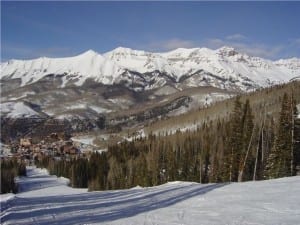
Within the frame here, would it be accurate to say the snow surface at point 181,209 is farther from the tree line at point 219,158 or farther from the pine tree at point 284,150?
the tree line at point 219,158

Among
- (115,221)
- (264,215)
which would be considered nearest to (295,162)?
(264,215)

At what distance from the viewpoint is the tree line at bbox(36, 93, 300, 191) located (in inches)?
2461

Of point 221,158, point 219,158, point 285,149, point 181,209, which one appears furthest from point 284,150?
point 181,209

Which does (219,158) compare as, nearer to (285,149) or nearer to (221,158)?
(221,158)

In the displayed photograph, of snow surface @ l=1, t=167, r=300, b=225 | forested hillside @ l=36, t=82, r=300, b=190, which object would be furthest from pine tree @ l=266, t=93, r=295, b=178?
snow surface @ l=1, t=167, r=300, b=225

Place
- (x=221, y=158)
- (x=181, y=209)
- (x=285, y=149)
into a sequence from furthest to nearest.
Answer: (x=221, y=158) < (x=285, y=149) < (x=181, y=209)

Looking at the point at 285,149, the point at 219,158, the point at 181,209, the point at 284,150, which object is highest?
the point at 285,149

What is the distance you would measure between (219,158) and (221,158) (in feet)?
18.6

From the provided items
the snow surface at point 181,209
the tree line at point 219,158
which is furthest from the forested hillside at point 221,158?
the snow surface at point 181,209

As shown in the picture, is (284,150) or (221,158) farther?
(221,158)

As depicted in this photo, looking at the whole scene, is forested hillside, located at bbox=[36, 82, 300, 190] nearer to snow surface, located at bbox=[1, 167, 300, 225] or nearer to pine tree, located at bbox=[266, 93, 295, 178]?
pine tree, located at bbox=[266, 93, 295, 178]

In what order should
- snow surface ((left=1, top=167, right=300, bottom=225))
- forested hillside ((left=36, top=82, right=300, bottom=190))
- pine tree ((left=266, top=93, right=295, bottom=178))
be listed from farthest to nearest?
forested hillside ((left=36, top=82, right=300, bottom=190)) < pine tree ((left=266, top=93, right=295, bottom=178)) < snow surface ((left=1, top=167, right=300, bottom=225))

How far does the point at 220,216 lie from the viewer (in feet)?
85.0

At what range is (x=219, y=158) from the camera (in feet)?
305
